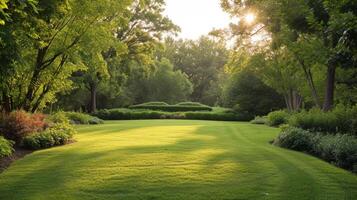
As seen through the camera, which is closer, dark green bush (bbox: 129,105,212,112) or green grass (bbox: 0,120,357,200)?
green grass (bbox: 0,120,357,200)

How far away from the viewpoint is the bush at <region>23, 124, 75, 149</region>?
484 inches

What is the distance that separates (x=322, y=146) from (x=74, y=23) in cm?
1039

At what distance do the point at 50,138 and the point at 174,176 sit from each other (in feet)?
21.1

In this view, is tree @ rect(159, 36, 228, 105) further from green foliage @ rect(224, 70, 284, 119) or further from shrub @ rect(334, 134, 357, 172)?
shrub @ rect(334, 134, 357, 172)

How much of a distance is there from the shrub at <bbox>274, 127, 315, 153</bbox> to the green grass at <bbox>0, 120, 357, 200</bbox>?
3.81 feet

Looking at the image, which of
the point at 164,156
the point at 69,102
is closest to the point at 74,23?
the point at 164,156

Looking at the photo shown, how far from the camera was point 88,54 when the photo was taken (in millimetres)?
16375

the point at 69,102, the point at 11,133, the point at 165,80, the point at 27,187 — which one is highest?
the point at 165,80

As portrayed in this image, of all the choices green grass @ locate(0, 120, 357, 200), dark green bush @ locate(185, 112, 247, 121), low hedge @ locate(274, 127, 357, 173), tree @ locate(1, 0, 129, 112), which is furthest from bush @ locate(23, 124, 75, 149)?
dark green bush @ locate(185, 112, 247, 121)

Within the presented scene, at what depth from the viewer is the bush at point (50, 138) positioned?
40.3ft

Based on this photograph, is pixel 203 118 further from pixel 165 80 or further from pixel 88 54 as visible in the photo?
pixel 165 80

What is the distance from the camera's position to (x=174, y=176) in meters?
8.12

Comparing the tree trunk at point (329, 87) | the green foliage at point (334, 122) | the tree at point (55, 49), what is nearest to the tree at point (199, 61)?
the tree trunk at point (329, 87)

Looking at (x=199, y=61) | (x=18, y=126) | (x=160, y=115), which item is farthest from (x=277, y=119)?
(x=199, y=61)
